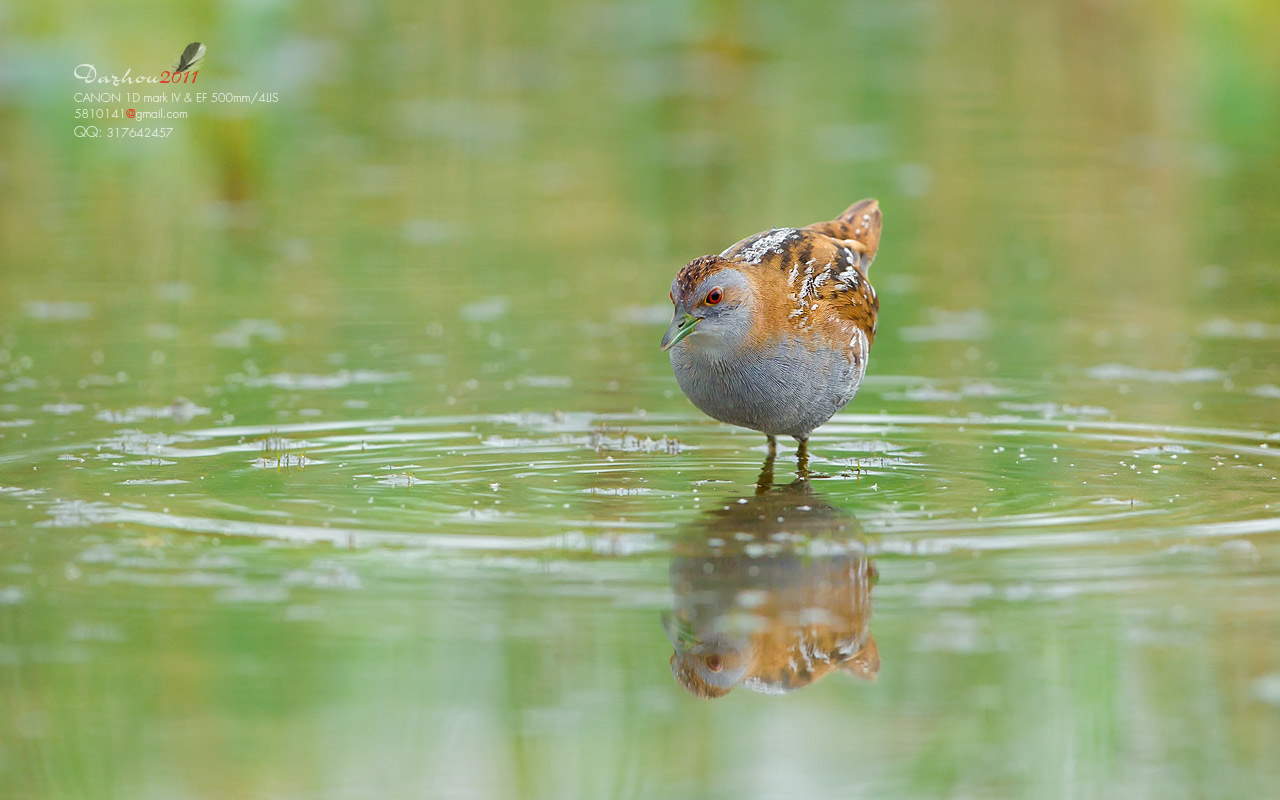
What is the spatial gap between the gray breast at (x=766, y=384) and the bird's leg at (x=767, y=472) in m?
0.16

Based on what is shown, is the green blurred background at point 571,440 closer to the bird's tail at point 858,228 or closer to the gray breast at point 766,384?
the gray breast at point 766,384

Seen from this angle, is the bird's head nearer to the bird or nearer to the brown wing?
the bird

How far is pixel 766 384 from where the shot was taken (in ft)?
24.1

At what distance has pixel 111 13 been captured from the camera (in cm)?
1549

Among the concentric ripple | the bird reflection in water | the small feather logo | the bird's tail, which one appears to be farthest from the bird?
the small feather logo

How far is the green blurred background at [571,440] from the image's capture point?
4.50 metres

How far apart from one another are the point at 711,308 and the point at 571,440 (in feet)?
3.06

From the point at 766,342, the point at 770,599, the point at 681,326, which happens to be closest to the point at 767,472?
the point at 766,342

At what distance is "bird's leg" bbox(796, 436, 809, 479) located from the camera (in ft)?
24.2

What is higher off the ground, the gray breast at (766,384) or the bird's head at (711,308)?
the bird's head at (711,308)

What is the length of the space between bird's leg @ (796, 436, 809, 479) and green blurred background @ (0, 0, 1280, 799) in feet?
0.32

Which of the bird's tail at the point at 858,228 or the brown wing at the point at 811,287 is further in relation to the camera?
the bird's tail at the point at 858,228

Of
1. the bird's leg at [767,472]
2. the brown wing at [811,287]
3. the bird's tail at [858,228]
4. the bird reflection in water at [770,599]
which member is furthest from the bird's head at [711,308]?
the bird's tail at [858,228]

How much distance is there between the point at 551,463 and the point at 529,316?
3.38m
